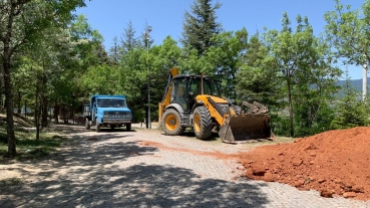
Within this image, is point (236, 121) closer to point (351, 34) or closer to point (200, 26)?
point (351, 34)

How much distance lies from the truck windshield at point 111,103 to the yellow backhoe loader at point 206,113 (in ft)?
15.9

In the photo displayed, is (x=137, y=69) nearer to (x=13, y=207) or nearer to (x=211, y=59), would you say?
(x=211, y=59)

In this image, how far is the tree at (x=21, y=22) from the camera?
31.5 feet

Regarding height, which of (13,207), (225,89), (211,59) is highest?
(211,59)

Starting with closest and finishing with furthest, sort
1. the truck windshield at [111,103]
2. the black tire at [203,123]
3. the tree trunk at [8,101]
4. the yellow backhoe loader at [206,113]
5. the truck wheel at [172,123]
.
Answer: the tree trunk at [8,101] < the yellow backhoe loader at [206,113] < the black tire at [203,123] < the truck wheel at [172,123] < the truck windshield at [111,103]

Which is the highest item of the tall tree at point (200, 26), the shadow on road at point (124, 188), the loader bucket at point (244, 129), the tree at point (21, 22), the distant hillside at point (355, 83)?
A: the tall tree at point (200, 26)

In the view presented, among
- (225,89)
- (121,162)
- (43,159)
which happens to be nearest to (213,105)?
(121,162)

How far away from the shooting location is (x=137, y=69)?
3225 centimetres

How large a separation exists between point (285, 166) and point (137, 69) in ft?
84.0

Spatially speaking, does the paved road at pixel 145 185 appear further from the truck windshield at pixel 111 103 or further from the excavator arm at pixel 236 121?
the truck windshield at pixel 111 103

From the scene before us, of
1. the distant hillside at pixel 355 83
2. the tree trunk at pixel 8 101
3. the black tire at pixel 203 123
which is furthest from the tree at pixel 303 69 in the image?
the tree trunk at pixel 8 101

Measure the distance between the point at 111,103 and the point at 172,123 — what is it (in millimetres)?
6545

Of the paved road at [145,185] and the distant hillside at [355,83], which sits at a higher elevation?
the distant hillside at [355,83]

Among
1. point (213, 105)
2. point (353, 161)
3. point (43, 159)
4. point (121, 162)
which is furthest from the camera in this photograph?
point (213, 105)
